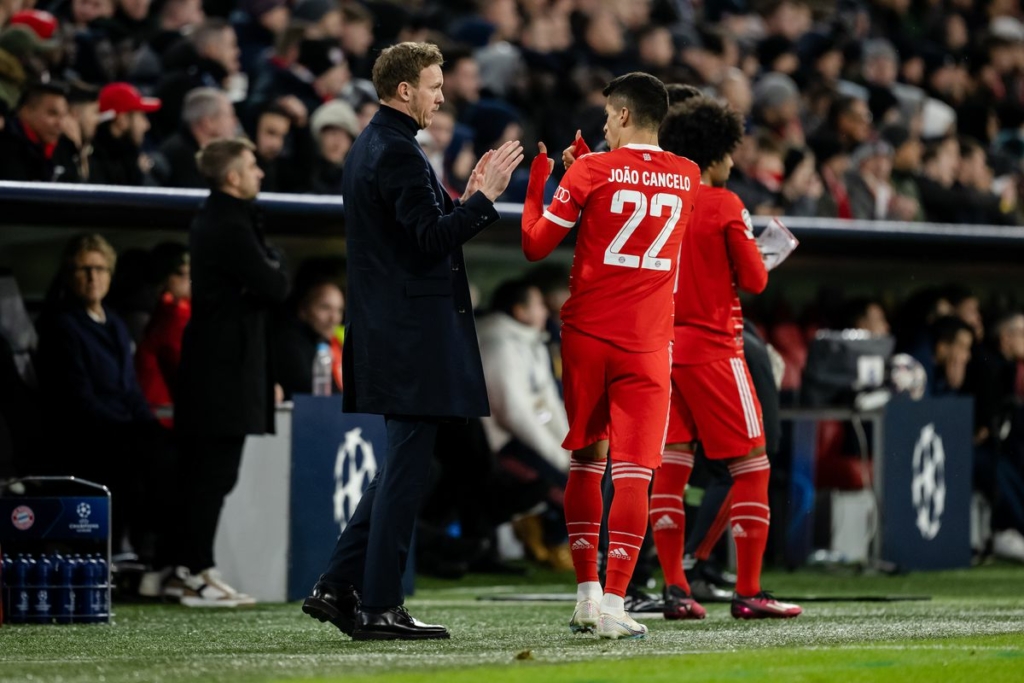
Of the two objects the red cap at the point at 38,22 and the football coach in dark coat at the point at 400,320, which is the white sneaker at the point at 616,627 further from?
the red cap at the point at 38,22

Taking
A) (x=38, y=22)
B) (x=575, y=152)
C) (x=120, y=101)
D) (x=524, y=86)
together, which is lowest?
(x=575, y=152)

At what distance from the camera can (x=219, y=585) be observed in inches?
331

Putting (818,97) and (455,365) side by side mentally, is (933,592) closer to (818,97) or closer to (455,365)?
(455,365)

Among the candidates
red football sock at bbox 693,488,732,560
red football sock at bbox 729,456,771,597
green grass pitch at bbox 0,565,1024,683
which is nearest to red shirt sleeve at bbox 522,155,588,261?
green grass pitch at bbox 0,565,1024,683

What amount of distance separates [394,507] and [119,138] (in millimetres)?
4747

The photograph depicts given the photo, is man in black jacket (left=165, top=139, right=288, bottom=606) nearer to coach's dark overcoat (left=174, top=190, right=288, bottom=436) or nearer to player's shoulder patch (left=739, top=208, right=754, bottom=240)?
coach's dark overcoat (left=174, top=190, right=288, bottom=436)

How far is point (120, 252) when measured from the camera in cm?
1001

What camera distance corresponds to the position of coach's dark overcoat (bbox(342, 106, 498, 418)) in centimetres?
595

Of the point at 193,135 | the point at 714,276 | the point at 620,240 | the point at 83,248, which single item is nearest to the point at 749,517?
the point at 714,276

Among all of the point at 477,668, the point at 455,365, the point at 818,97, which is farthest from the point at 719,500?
the point at 818,97

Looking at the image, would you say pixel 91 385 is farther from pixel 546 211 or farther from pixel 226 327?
pixel 546 211

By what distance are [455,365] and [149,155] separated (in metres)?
5.03

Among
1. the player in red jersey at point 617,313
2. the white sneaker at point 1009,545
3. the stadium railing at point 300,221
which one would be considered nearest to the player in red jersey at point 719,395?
the player in red jersey at point 617,313

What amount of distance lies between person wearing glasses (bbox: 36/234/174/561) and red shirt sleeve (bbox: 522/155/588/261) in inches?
129
